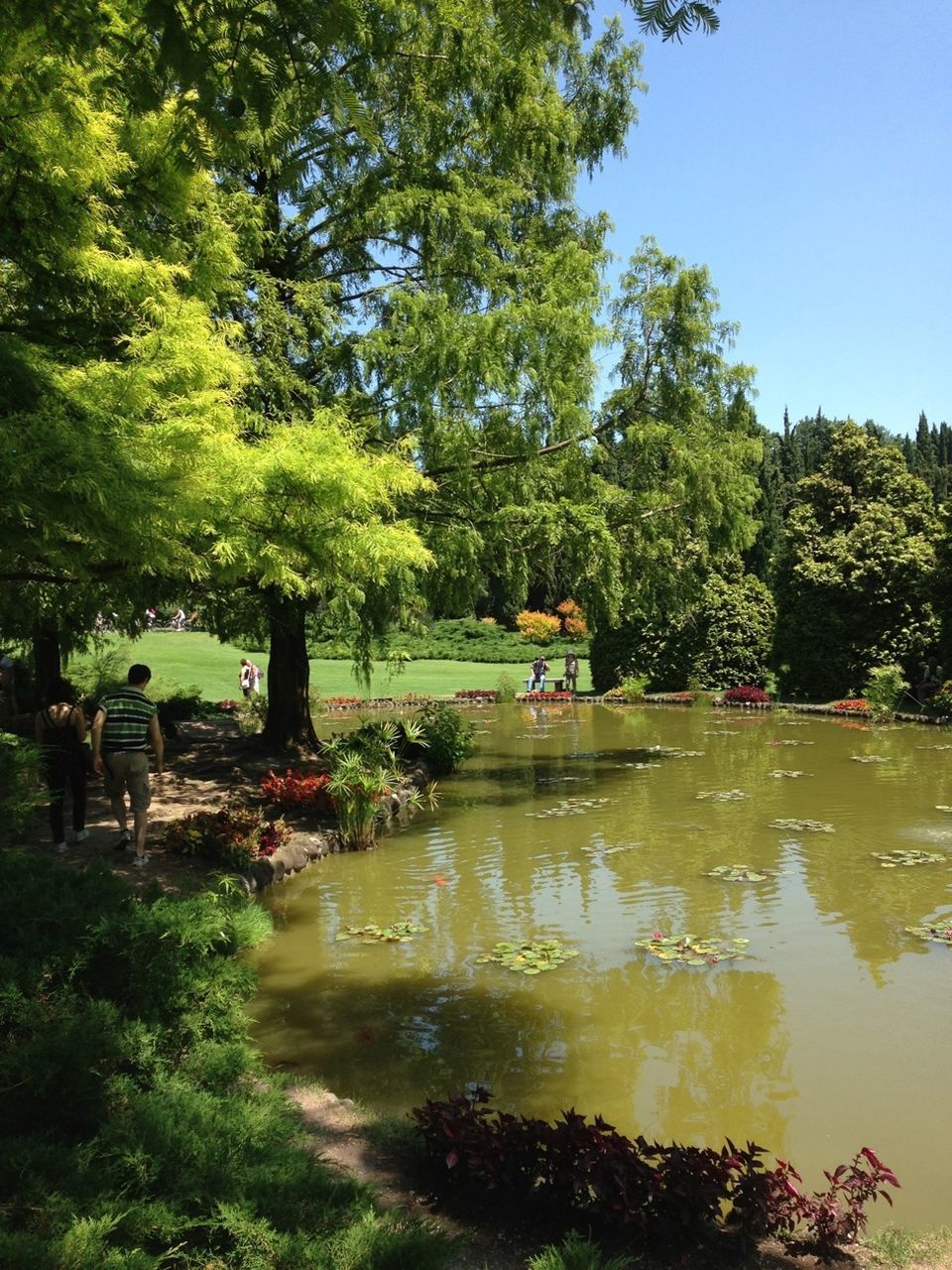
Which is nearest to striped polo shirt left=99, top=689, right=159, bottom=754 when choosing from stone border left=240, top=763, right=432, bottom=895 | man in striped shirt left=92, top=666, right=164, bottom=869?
man in striped shirt left=92, top=666, right=164, bottom=869

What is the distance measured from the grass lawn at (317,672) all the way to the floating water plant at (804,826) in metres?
19.8

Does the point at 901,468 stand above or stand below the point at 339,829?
above

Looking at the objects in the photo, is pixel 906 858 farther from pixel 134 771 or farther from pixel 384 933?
pixel 134 771

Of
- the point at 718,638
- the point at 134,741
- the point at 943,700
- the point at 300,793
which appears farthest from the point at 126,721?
the point at 718,638

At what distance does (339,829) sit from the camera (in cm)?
1078

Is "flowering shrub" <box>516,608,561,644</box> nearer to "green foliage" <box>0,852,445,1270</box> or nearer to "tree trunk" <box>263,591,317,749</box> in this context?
"tree trunk" <box>263,591,317,749</box>

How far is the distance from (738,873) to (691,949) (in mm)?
2240

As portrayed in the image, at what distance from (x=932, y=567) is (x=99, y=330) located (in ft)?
66.6

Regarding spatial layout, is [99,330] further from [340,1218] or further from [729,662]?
[729,662]

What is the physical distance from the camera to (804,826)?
11.0 m

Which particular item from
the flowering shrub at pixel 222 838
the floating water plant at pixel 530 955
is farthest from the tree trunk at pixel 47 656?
the floating water plant at pixel 530 955

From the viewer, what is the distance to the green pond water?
191 inches

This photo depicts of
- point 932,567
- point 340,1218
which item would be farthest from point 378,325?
point 932,567

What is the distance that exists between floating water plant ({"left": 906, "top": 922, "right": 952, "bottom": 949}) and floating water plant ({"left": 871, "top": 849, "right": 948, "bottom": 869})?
5.99 ft
